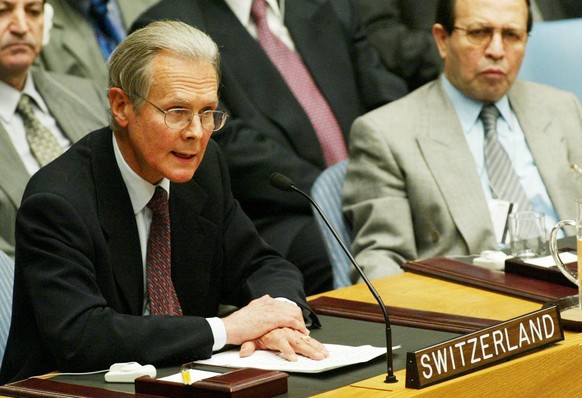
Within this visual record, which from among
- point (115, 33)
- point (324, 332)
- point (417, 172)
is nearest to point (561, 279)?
point (324, 332)

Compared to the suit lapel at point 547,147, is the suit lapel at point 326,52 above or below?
above

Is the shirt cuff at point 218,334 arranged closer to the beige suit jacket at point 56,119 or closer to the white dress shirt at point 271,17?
the beige suit jacket at point 56,119

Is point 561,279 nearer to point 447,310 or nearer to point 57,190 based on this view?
point 447,310

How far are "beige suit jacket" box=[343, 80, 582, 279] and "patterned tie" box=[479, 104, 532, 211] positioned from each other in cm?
10

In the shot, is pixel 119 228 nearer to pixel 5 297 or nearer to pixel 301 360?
pixel 5 297

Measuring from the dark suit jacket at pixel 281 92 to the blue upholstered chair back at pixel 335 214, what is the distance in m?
0.49

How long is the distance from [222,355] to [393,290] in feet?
2.25

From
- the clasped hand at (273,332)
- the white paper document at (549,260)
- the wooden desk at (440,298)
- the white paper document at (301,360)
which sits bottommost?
the wooden desk at (440,298)

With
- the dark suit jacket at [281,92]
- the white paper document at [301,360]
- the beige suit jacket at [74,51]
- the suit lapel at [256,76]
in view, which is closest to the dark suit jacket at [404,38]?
the dark suit jacket at [281,92]

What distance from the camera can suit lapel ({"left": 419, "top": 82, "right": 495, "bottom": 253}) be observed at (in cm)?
355

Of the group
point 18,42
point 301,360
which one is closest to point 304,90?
point 18,42

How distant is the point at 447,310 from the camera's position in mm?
2492

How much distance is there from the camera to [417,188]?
11.7 feet

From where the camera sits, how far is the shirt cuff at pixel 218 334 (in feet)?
7.11
